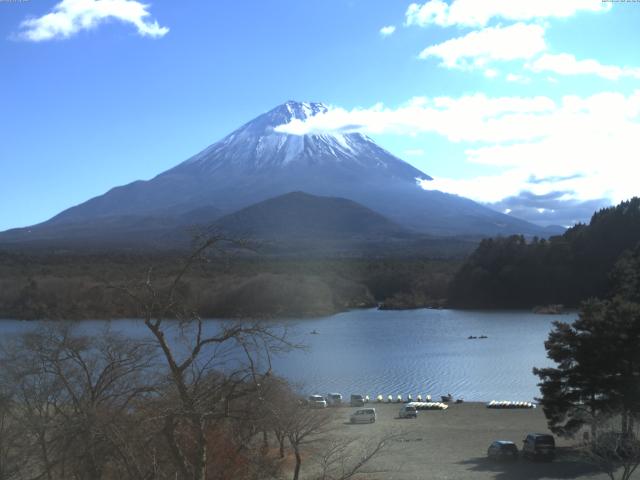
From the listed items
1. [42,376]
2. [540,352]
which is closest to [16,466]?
[42,376]

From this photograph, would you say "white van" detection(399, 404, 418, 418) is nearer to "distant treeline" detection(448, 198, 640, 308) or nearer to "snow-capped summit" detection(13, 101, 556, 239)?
"distant treeline" detection(448, 198, 640, 308)

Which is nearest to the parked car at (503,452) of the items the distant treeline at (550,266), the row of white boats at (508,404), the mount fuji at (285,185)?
the row of white boats at (508,404)

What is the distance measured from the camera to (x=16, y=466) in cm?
450

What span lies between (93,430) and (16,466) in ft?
2.88

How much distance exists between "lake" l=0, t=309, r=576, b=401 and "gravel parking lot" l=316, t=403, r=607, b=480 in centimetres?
196

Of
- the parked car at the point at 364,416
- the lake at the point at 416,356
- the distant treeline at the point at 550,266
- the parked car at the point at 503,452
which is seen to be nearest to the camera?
the parked car at the point at 503,452

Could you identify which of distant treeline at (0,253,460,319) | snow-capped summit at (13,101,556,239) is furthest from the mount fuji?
distant treeline at (0,253,460,319)

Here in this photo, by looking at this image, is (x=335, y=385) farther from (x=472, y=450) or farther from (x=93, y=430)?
(x=93, y=430)

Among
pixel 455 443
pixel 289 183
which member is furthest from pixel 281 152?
pixel 455 443

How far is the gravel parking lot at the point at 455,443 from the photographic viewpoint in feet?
33.1

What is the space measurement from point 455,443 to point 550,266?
121 ft

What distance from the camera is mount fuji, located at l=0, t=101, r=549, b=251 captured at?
319ft

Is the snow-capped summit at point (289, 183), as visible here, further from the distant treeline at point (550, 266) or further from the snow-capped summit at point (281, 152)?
the distant treeline at point (550, 266)

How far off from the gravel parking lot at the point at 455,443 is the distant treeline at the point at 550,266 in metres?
30.6
